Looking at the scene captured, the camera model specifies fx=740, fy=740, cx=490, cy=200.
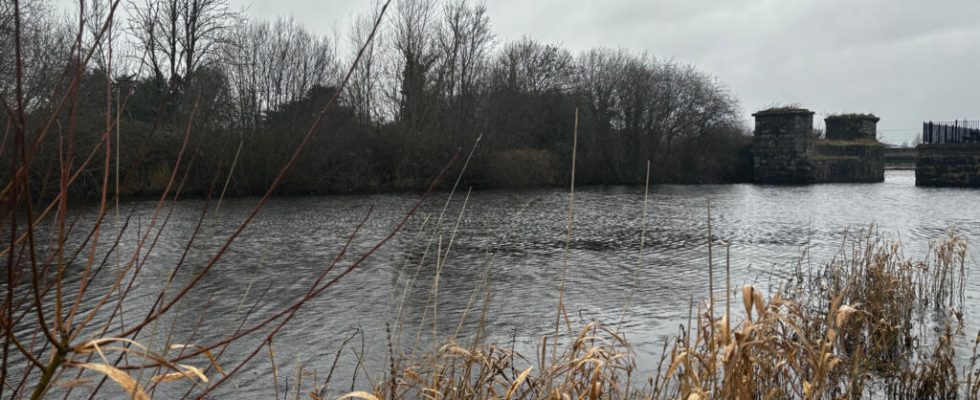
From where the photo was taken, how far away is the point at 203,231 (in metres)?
13.4

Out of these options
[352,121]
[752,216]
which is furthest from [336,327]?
[352,121]

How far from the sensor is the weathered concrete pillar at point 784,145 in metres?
38.3

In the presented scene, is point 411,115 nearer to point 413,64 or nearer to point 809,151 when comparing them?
point 413,64

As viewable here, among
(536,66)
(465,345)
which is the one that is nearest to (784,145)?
(536,66)

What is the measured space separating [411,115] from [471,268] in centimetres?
2299

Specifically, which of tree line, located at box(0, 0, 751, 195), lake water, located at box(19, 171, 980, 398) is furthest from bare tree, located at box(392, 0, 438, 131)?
lake water, located at box(19, 171, 980, 398)

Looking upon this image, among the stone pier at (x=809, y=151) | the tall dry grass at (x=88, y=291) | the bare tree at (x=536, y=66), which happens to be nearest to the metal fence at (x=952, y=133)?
the stone pier at (x=809, y=151)

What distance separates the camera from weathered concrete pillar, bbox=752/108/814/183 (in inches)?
1508

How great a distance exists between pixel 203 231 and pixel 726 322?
12.8 meters

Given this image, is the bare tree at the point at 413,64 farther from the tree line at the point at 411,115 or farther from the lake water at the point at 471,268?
the lake water at the point at 471,268

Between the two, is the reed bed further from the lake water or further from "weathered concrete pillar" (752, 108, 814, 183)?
"weathered concrete pillar" (752, 108, 814, 183)

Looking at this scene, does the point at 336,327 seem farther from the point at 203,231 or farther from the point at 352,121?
the point at 352,121

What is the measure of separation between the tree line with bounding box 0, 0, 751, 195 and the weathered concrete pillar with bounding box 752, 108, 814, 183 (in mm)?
1629

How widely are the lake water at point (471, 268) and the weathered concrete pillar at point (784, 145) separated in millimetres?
18820
